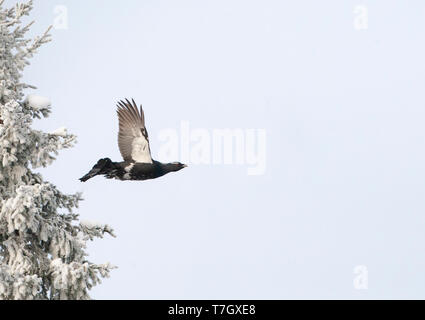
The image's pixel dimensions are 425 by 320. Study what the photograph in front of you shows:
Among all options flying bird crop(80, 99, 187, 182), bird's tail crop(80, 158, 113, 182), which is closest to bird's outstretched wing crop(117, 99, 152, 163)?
flying bird crop(80, 99, 187, 182)

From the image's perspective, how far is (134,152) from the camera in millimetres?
17531

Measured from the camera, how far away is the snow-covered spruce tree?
1384 cm

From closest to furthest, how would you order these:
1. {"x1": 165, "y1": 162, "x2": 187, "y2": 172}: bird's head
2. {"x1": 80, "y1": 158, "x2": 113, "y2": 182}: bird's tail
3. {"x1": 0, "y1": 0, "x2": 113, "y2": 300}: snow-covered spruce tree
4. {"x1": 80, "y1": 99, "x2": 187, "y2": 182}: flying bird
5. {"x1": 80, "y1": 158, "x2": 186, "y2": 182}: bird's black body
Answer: {"x1": 0, "y1": 0, "x2": 113, "y2": 300}: snow-covered spruce tree, {"x1": 80, "y1": 158, "x2": 113, "y2": 182}: bird's tail, {"x1": 80, "y1": 158, "x2": 186, "y2": 182}: bird's black body, {"x1": 80, "y1": 99, "x2": 187, "y2": 182}: flying bird, {"x1": 165, "y1": 162, "x2": 187, "y2": 172}: bird's head

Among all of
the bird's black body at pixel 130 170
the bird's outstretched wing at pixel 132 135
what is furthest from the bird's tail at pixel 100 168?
the bird's outstretched wing at pixel 132 135

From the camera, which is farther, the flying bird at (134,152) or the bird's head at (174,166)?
the bird's head at (174,166)

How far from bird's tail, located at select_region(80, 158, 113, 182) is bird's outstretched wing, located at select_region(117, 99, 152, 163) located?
67 cm

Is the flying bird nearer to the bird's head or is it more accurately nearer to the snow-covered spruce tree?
the bird's head

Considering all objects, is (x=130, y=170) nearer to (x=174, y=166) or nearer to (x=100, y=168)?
(x=100, y=168)

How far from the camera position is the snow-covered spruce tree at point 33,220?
13844 mm

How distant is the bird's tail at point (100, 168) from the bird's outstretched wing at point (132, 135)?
673 millimetres

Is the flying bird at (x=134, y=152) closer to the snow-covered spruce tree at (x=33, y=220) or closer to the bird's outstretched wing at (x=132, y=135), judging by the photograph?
the bird's outstretched wing at (x=132, y=135)
